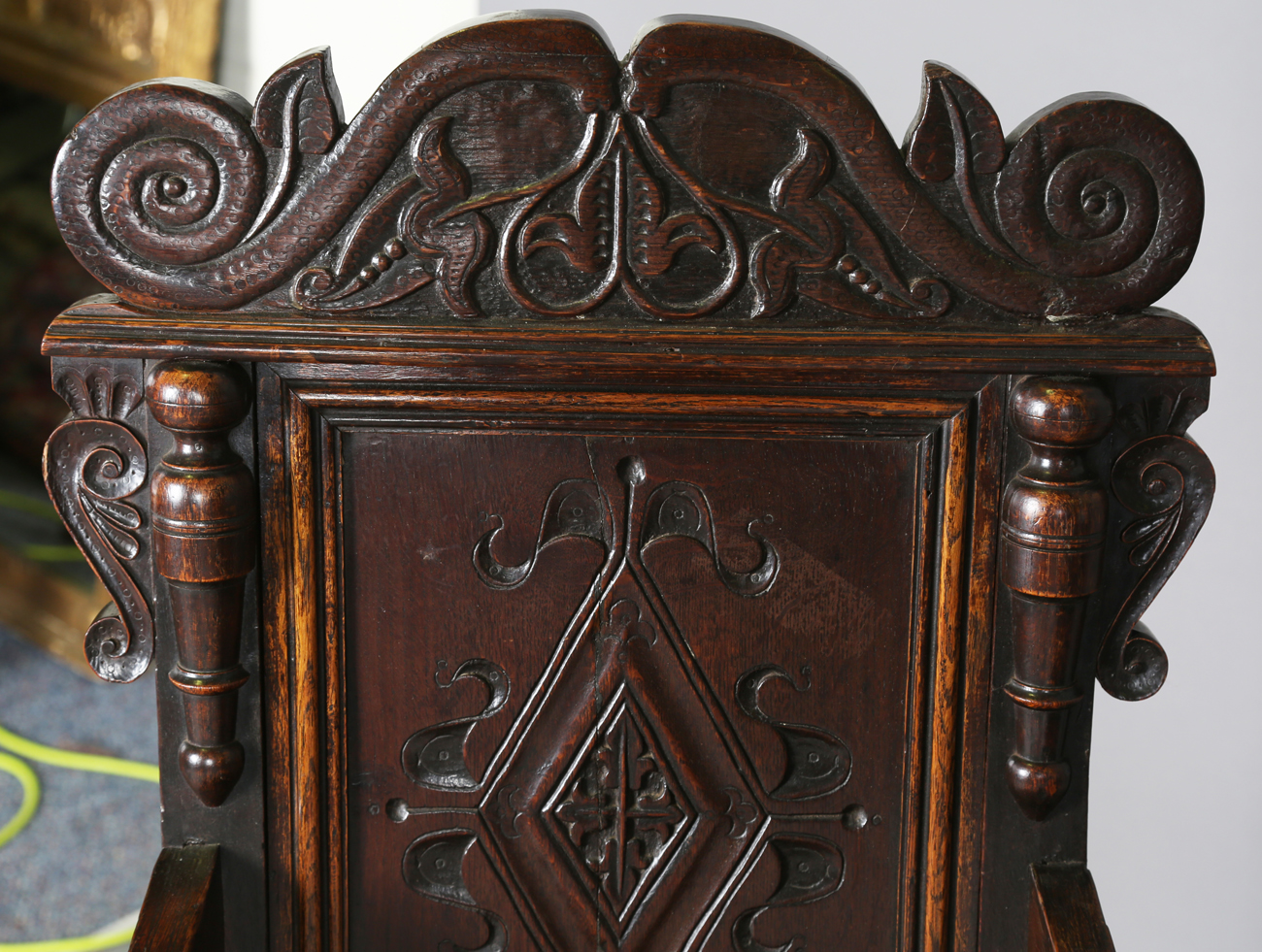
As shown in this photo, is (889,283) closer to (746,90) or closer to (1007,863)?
(746,90)

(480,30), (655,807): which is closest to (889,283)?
(480,30)

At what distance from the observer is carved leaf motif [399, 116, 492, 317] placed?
0.89 meters

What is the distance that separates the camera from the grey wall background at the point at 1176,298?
1.34 metres

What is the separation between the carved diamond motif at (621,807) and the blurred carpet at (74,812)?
50.8 inches

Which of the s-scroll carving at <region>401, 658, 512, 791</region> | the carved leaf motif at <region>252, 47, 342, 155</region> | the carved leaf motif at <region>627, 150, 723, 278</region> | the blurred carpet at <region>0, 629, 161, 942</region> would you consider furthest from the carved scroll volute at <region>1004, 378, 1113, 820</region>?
the blurred carpet at <region>0, 629, 161, 942</region>

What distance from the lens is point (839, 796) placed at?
1.04 metres

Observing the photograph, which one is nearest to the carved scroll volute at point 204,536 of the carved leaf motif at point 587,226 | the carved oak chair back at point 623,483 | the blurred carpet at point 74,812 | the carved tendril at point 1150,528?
the carved oak chair back at point 623,483

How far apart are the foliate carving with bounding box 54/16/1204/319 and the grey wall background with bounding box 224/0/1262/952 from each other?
510mm

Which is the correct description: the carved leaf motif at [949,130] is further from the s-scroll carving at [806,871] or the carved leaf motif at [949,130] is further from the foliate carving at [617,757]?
the s-scroll carving at [806,871]

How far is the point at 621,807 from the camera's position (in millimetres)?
1038

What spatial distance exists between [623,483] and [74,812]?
5.45 feet

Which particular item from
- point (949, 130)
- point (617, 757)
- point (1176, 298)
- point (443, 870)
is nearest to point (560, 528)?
point (617, 757)

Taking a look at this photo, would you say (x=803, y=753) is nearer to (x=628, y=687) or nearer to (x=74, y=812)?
(x=628, y=687)

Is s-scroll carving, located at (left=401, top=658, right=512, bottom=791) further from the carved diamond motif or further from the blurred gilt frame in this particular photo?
the blurred gilt frame
